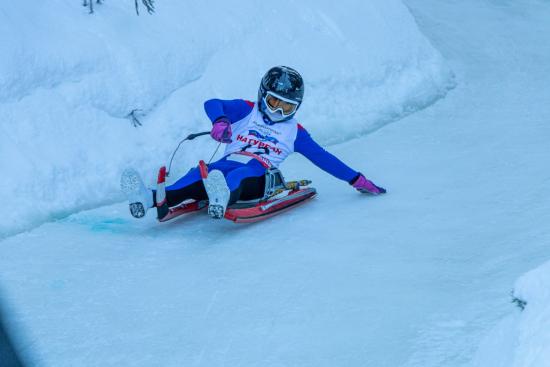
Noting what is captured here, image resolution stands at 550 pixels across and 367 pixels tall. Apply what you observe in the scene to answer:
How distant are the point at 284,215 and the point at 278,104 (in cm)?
74

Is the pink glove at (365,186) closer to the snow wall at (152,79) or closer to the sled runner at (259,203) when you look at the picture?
the sled runner at (259,203)

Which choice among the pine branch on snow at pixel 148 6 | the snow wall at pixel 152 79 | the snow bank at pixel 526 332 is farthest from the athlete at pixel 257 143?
the snow bank at pixel 526 332

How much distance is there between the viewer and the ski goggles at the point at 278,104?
4883mm

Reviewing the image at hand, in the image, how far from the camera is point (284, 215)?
4.86 m

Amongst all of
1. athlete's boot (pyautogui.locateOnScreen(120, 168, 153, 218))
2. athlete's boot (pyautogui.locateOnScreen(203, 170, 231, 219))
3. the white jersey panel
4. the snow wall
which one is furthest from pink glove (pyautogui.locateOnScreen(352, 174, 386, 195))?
athlete's boot (pyautogui.locateOnScreen(120, 168, 153, 218))

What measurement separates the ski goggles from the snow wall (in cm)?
102

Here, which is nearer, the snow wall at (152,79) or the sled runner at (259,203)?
the sled runner at (259,203)

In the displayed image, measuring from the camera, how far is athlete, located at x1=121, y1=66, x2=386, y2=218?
15.0ft

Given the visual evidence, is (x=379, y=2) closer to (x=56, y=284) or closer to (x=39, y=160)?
(x=39, y=160)

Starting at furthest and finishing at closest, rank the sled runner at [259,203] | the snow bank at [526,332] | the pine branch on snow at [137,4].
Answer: the pine branch on snow at [137,4] → the sled runner at [259,203] → the snow bank at [526,332]

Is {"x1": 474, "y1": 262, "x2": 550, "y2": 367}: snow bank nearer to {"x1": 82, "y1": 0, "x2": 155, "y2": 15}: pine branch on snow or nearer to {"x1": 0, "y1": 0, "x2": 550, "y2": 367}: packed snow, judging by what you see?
{"x1": 0, "y1": 0, "x2": 550, "y2": 367}: packed snow

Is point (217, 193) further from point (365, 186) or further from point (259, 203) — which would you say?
point (365, 186)

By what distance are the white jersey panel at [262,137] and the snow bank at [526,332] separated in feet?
9.13

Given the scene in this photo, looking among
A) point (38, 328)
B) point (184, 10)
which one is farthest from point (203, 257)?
point (184, 10)
